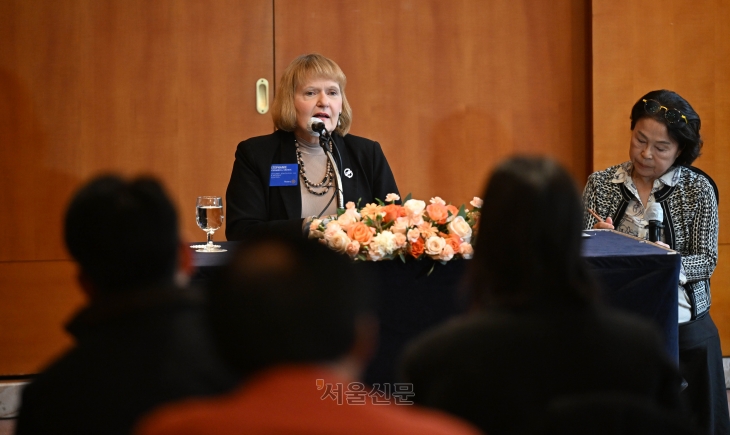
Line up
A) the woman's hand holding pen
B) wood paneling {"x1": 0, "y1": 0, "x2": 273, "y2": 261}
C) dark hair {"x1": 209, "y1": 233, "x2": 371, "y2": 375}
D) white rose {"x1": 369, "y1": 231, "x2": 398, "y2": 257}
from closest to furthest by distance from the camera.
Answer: dark hair {"x1": 209, "y1": 233, "x2": 371, "y2": 375}, white rose {"x1": 369, "y1": 231, "x2": 398, "y2": 257}, the woman's hand holding pen, wood paneling {"x1": 0, "y1": 0, "x2": 273, "y2": 261}

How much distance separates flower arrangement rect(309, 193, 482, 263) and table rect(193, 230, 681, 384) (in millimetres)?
67

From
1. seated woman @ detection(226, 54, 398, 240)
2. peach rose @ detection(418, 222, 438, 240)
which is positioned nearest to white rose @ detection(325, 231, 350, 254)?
peach rose @ detection(418, 222, 438, 240)

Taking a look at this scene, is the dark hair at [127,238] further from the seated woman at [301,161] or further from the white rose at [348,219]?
the seated woman at [301,161]

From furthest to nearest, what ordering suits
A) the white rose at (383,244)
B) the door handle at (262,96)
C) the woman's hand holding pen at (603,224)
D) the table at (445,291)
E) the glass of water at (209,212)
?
1. the door handle at (262,96)
2. the woman's hand holding pen at (603,224)
3. the glass of water at (209,212)
4. the table at (445,291)
5. the white rose at (383,244)

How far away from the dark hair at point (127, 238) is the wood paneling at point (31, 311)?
337 centimetres

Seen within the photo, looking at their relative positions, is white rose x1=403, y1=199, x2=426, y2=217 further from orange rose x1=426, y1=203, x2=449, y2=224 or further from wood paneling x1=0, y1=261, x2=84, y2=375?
wood paneling x1=0, y1=261, x2=84, y2=375

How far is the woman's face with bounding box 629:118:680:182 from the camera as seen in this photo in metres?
3.38

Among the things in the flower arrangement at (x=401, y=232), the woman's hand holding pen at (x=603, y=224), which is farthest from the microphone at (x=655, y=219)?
the flower arrangement at (x=401, y=232)

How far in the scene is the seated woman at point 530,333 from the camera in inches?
52.0

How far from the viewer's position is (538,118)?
16.4ft

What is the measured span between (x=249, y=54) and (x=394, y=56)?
844 mm

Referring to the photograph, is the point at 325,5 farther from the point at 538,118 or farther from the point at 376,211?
the point at 376,211

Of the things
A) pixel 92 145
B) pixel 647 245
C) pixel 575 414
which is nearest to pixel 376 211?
pixel 647 245

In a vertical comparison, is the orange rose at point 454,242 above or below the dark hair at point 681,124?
below
